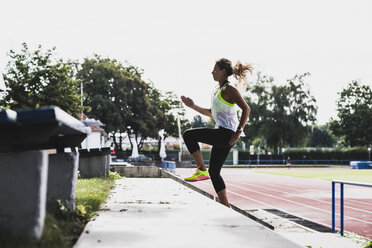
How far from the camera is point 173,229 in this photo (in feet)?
11.8

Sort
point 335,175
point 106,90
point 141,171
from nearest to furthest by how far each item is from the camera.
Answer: point 141,171
point 335,175
point 106,90

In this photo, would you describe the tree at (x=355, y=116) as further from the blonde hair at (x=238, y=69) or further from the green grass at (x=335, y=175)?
the blonde hair at (x=238, y=69)

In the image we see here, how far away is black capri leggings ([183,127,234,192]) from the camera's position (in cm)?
478

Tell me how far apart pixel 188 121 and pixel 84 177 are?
195 feet

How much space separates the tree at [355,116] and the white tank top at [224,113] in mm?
73364

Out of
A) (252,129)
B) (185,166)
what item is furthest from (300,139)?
(185,166)

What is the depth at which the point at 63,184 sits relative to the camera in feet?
11.7

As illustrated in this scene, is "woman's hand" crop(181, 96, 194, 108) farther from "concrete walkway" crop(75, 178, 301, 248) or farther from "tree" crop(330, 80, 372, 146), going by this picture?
"tree" crop(330, 80, 372, 146)

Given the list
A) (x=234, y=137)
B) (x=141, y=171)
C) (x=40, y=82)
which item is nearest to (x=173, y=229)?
(x=234, y=137)

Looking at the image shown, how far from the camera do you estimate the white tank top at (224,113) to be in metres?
4.79

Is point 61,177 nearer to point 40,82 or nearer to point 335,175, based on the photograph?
point 40,82

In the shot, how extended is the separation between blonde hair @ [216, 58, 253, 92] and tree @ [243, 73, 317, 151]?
204 feet

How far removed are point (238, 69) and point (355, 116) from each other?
73.7 m

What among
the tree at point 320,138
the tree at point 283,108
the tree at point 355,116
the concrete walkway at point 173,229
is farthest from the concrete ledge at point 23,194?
the tree at point 320,138
